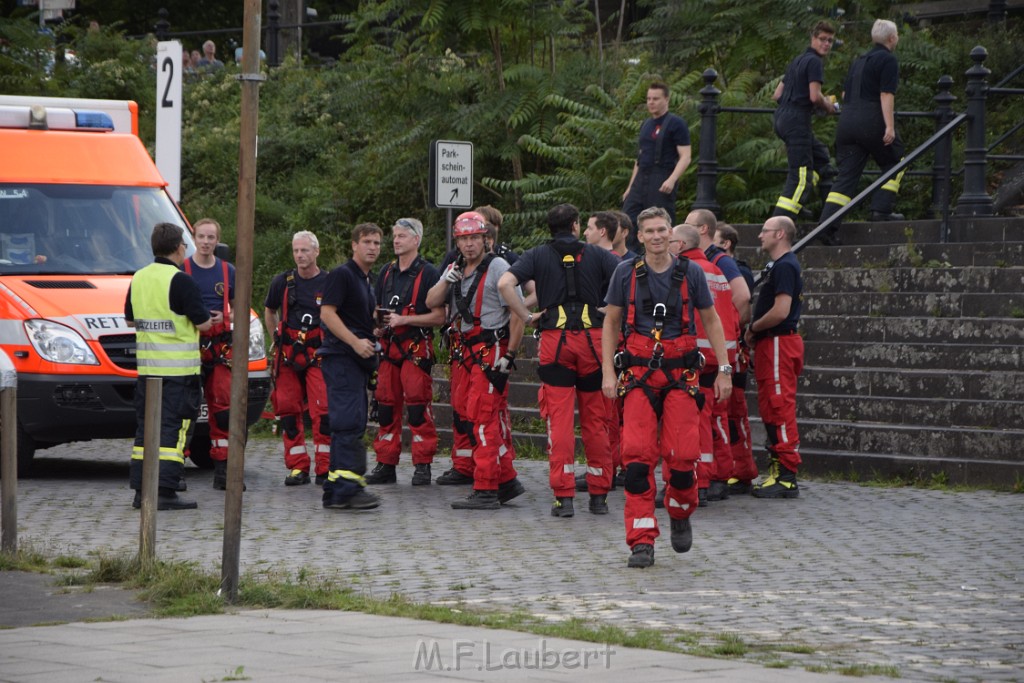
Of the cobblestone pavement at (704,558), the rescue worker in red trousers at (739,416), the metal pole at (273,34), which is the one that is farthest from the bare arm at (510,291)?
the metal pole at (273,34)

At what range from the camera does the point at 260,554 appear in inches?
364

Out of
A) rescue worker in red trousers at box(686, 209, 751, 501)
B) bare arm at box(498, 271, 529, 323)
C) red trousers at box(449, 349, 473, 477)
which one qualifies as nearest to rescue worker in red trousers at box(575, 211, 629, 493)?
rescue worker in red trousers at box(686, 209, 751, 501)

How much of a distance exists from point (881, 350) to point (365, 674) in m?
8.49

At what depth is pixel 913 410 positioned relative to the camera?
41.8 feet

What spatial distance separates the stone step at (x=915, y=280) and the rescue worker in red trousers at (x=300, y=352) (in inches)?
193

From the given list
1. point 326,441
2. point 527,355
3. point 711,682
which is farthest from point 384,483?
point 711,682

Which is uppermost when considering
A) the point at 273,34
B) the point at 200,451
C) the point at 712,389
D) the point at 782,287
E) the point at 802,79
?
the point at 273,34

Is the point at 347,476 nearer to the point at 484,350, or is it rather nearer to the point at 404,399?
the point at 484,350

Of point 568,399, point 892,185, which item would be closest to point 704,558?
point 568,399

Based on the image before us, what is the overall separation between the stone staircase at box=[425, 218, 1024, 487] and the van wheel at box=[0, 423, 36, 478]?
12.4 feet

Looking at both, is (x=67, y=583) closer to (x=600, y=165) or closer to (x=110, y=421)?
(x=110, y=421)

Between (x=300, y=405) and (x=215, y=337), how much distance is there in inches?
36.8

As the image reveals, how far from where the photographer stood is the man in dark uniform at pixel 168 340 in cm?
1106

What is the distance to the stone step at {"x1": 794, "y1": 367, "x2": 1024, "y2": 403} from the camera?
491 inches
